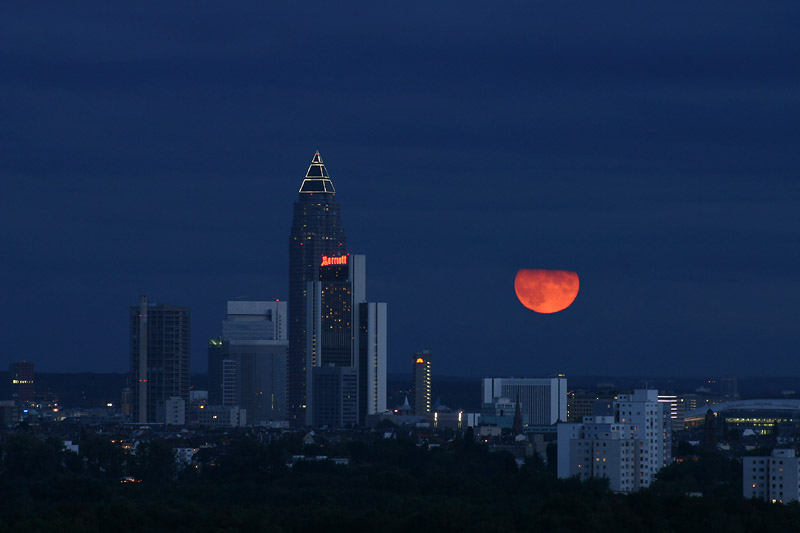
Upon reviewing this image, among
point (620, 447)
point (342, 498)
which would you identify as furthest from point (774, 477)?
point (342, 498)

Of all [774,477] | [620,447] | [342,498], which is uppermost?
[620,447]

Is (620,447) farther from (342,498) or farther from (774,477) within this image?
(342,498)

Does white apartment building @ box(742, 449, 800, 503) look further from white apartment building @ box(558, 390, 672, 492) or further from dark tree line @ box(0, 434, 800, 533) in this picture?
white apartment building @ box(558, 390, 672, 492)

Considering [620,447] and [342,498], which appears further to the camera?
[620,447]

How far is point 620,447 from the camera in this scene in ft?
573

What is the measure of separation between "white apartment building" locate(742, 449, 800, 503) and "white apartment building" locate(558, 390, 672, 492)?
57.1 ft

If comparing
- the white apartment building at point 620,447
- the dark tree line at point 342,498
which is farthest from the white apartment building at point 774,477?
the white apartment building at point 620,447

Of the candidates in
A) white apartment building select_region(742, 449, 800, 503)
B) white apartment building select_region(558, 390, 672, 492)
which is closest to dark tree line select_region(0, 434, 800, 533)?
white apartment building select_region(742, 449, 800, 503)

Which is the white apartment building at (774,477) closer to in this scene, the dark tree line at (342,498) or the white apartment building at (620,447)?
the dark tree line at (342,498)

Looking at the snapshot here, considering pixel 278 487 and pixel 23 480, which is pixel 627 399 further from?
pixel 23 480

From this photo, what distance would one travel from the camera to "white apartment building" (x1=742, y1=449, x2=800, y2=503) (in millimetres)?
149000

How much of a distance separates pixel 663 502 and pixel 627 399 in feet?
247

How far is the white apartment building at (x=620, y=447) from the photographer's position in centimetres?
17412

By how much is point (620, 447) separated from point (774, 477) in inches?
1030
